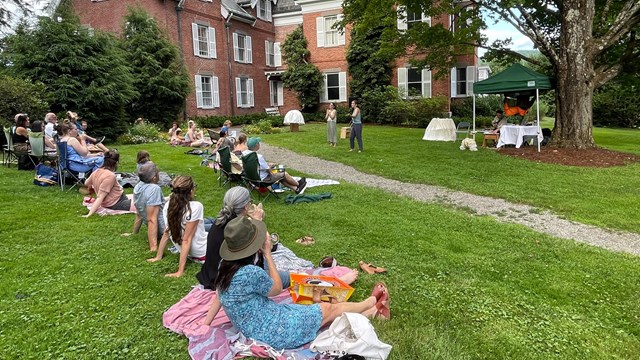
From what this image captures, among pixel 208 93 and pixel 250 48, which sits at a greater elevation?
pixel 250 48

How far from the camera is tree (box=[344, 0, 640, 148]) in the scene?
1245 cm

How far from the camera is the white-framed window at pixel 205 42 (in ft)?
77.4

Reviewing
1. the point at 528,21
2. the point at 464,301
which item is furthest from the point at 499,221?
the point at 528,21

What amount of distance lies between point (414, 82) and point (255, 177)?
1844cm

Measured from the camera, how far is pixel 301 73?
25.2 meters

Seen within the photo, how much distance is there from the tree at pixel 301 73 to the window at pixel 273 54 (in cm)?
288

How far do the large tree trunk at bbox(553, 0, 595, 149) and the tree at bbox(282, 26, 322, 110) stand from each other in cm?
1455

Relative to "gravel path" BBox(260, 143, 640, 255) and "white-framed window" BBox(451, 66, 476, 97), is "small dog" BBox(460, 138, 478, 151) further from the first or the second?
"white-framed window" BBox(451, 66, 476, 97)

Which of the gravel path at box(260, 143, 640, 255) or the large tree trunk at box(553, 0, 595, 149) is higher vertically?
the large tree trunk at box(553, 0, 595, 149)

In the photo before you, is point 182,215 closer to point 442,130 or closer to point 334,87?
point 442,130

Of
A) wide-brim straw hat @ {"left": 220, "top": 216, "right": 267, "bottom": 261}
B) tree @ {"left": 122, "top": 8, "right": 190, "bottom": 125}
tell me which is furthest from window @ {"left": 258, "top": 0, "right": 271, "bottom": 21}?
wide-brim straw hat @ {"left": 220, "top": 216, "right": 267, "bottom": 261}

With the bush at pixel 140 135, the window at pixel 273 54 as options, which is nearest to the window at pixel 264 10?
the window at pixel 273 54

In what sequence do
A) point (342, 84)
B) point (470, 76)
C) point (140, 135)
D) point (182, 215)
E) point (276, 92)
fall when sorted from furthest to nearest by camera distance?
point (276, 92)
point (342, 84)
point (470, 76)
point (140, 135)
point (182, 215)

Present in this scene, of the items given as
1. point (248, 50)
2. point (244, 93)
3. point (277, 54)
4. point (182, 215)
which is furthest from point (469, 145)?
point (277, 54)
